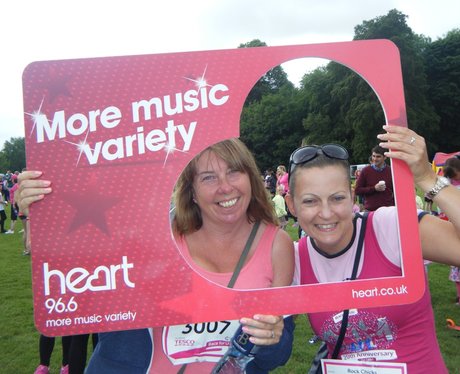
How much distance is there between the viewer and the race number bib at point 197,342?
1660 mm

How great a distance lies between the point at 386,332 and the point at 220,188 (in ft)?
2.96

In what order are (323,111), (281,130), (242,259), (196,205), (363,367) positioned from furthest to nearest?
1. (323,111)
2. (281,130)
3. (196,205)
4. (242,259)
5. (363,367)

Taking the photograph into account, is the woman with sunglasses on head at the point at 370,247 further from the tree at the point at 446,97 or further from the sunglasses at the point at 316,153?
the tree at the point at 446,97

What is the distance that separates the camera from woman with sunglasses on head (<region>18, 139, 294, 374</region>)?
1.66 m

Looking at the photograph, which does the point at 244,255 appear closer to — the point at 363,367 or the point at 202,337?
the point at 202,337

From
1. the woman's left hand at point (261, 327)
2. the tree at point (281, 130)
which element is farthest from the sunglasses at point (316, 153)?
the tree at point (281, 130)

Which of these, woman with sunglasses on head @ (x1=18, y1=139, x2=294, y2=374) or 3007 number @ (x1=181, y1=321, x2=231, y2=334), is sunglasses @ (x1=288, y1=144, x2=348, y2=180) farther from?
3007 number @ (x1=181, y1=321, x2=231, y2=334)

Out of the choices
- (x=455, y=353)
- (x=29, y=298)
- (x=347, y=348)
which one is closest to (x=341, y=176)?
(x=347, y=348)

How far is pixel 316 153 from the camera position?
5.66ft

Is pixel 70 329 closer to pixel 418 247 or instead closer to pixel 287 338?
pixel 287 338

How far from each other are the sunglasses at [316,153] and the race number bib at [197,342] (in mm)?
742

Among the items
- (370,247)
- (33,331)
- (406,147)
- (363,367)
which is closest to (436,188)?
(406,147)

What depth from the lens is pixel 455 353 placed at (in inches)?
162

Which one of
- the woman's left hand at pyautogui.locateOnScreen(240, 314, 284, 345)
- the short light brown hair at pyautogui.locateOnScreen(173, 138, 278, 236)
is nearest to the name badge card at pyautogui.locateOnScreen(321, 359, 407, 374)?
the woman's left hand at pyautogui.locateOnScreen(240, 314, 284, 345)
